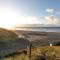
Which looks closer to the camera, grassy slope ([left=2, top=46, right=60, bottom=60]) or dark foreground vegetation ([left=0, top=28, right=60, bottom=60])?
dark foreground vegetation ([left=0, top=28, right=60, bottom=60])

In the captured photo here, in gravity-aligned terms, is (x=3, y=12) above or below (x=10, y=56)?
above

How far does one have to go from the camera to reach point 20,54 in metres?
2.86

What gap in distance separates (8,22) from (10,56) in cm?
59

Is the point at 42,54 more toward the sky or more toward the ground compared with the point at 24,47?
more toward the ground

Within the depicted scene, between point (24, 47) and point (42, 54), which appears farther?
point (42, 54)

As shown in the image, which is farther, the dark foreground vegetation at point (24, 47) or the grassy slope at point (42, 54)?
the grassy slope at point (42, 54)

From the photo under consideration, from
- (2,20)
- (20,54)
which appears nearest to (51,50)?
(20,54)

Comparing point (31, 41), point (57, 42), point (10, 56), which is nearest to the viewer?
point (10, 56)

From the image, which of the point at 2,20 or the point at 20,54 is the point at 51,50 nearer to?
the point at 20,54

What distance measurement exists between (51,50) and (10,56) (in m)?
0.80

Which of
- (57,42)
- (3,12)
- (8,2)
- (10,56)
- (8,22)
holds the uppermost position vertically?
(8,2)

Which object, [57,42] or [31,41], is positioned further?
[57,42]

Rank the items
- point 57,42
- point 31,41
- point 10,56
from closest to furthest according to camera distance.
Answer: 1. point 10,56
2. point 31,41
3. point 57,42

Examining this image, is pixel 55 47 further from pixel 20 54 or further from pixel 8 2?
pixel 8 2
